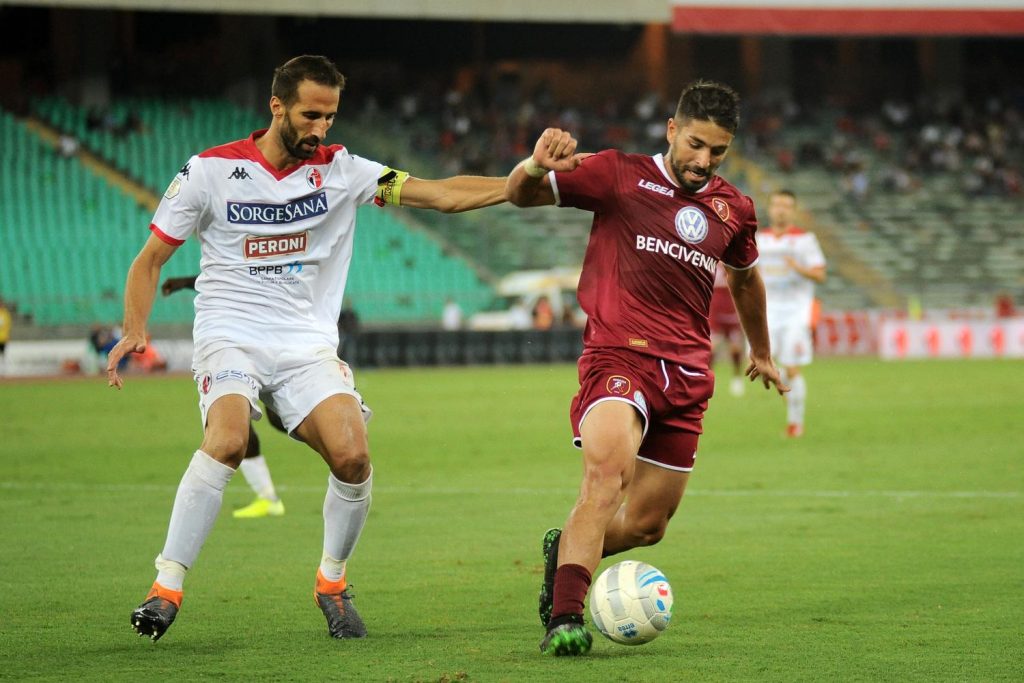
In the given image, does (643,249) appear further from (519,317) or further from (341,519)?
(519,317)

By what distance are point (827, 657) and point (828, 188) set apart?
→ 39535mm

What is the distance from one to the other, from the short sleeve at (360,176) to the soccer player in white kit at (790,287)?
32.5 ft

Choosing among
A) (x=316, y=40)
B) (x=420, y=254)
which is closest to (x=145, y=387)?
(x=420, y=254)

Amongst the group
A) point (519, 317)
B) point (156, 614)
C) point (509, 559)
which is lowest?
point (519, 317)

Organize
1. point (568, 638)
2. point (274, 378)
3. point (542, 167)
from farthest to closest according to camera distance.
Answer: point (274, 378), point (542, 167), point (568, 638)

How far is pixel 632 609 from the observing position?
5688mm

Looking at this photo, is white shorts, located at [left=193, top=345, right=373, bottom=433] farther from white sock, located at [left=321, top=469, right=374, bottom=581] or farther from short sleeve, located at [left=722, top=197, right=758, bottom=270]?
short sleeve, located at [left=722, top=197, right=758, bottom=270]

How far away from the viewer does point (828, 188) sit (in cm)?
4391

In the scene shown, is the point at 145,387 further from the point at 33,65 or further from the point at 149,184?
the point at 33,65

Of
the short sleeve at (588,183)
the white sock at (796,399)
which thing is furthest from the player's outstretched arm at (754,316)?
the white sock at (796,399)

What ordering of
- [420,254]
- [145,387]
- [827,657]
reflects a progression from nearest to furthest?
1. [827,657]
2. [145,387]
3. [420,254]

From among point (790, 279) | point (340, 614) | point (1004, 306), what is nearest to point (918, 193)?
point (1004, 306)

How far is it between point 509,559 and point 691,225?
287cm

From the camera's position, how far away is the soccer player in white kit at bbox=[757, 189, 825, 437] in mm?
15969
